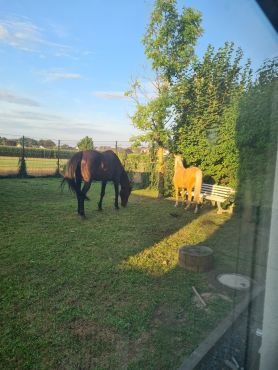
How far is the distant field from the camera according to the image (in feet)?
49.2

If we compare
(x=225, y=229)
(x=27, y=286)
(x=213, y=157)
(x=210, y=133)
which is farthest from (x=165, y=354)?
(x=213, y=157)

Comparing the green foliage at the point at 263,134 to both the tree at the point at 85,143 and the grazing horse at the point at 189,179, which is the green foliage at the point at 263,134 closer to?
the grazing horse at the point at 189,179

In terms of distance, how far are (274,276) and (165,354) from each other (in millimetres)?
1167

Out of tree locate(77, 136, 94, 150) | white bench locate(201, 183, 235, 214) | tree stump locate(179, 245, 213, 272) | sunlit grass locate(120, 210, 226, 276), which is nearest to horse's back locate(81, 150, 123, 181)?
sunlit grass locate(120, 210, 226, 276)

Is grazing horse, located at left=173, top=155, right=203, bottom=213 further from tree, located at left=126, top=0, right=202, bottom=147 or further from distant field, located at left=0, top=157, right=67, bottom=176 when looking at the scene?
distant field, located at left=0, top=157, right=67, bottom=176

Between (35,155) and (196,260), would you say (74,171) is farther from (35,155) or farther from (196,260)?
(35,155)

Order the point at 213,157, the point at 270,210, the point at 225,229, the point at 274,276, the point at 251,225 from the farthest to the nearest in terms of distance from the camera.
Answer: the point at 213,157 < the point at 225,229 < the point at 251,225 < the point at 270,210 < the point at 274,276

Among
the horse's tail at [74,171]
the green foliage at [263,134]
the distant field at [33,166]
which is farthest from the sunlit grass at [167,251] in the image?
the distant field at [33,166]

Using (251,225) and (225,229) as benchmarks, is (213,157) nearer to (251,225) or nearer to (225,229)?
(225,229)

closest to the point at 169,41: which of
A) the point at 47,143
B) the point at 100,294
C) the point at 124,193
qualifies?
the point at 124,193

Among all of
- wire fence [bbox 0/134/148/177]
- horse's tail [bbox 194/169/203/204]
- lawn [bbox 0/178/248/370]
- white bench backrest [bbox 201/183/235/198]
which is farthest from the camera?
wire fence [bbox 0/134/148/177]

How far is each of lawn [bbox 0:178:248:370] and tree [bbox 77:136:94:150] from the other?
12.6 m

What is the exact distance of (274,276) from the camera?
1.61 meters

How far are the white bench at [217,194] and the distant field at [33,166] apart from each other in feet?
34.3
